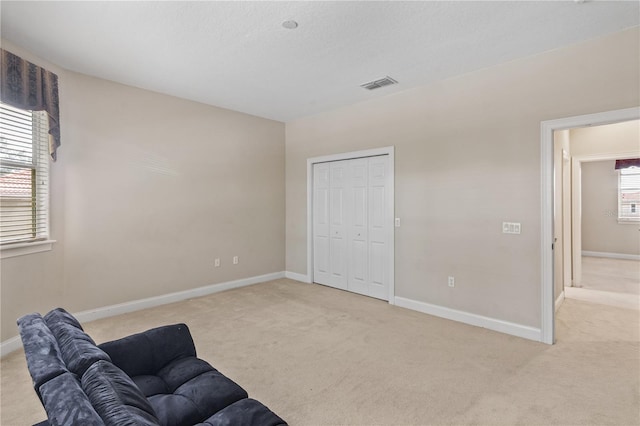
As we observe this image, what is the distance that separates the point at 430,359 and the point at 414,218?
1.84m

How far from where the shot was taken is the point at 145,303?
4195 mm

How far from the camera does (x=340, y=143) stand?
509 cm

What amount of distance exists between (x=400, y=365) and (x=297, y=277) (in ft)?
Result: 10.6

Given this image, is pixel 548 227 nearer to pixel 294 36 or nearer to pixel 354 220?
pixel 354 220

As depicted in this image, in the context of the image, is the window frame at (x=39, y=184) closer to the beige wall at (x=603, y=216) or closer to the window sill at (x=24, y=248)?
the window sill at (x=24, y=248)

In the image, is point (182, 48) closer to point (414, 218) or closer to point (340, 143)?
point (340, 143)

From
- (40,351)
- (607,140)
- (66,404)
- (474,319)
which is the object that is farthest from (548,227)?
(40,351)

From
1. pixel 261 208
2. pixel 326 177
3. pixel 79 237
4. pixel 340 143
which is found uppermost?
pixel 340 143

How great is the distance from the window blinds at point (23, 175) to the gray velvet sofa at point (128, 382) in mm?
2012

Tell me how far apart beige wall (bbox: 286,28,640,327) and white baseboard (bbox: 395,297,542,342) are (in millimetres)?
58

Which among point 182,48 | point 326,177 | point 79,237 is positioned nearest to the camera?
point 182,48

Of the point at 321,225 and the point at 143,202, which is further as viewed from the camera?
the point at 321,225

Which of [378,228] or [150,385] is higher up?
[378,228]

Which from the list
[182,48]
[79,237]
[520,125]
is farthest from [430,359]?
→ [79,237]
